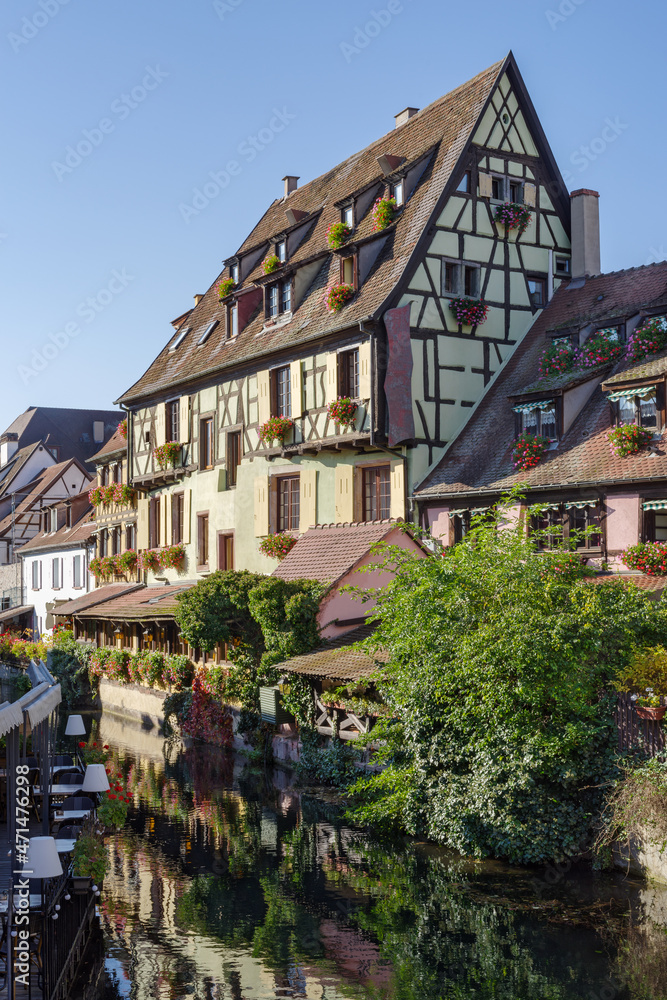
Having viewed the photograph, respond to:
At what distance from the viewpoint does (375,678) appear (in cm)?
1579

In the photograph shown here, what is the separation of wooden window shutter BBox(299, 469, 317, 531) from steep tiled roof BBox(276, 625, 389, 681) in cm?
452

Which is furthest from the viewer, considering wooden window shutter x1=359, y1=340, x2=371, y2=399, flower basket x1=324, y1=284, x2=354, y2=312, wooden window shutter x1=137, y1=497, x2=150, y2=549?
wooden window shutter x1=137, y1=497, x2=150, y2=549

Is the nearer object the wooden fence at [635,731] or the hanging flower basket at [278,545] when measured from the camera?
the wooden fence at [635,731]

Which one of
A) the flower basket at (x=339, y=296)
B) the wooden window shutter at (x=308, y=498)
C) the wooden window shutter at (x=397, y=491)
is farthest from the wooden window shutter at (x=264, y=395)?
the wooden window shutter at (x=397, y=491)

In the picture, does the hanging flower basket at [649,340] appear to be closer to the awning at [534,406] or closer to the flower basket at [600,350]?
the flower basket at [600,350]

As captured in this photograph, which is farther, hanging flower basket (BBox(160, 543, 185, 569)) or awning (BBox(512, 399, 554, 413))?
hanging flower basket (BBox(160, 543, 185, 569))

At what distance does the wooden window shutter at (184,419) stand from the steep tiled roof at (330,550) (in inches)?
291

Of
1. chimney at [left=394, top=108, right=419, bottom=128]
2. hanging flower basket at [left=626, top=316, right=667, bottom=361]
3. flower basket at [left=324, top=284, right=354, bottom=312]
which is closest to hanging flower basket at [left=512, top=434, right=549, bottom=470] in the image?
hanging flower basket at [left=626, top=316, right=667, bottom=361]

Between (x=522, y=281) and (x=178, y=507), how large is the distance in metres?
12.5

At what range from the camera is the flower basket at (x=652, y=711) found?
12.1 m

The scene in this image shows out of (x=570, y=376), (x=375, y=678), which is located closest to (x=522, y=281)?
(x=570, y=376)

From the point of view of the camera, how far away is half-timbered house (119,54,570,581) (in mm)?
22406

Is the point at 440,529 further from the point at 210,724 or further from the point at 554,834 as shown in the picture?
the point at 554,834

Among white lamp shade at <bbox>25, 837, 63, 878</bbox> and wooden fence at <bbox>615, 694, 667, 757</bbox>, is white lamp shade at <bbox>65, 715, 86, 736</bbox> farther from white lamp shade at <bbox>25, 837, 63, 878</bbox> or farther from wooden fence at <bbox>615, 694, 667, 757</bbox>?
wooden fence at <bbox>615, 694, 667, 757</bbox>
